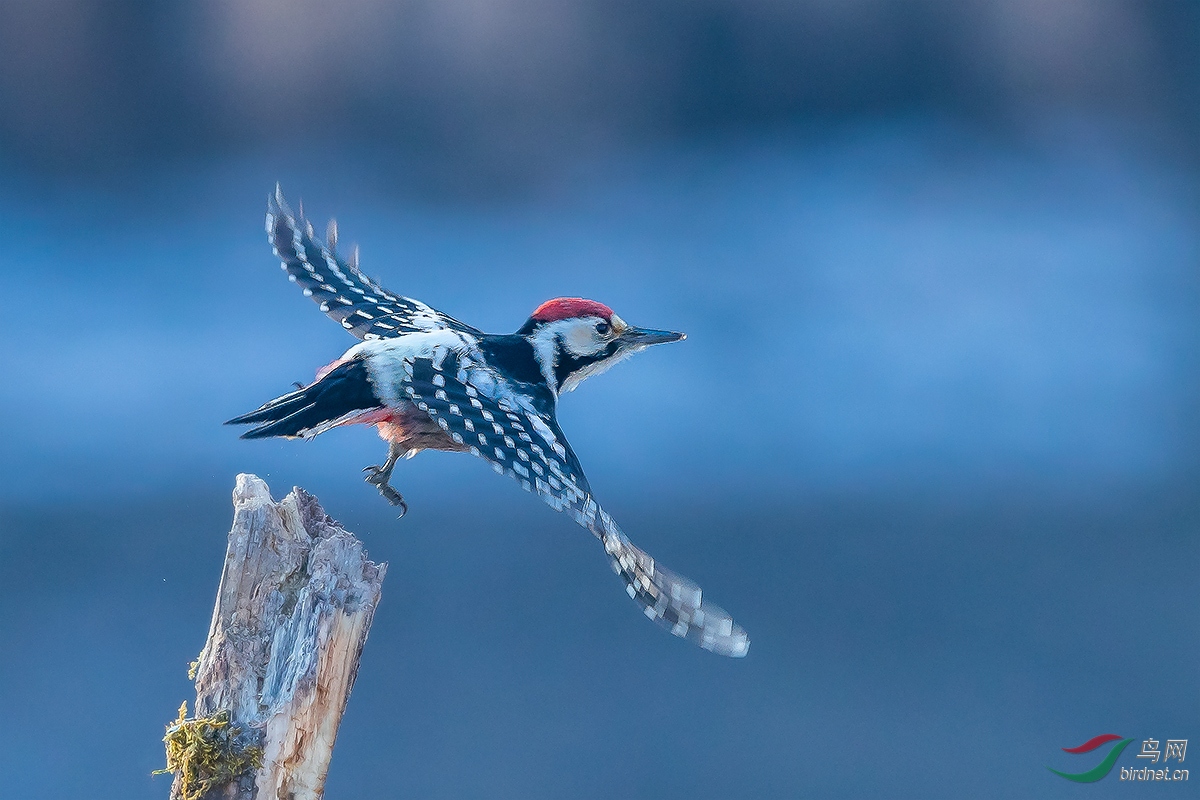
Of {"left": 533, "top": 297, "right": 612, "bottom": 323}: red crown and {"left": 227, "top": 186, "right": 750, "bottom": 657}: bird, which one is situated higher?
{"left": 533, "top": 297, "right": 612, "bottom": 323}: red crown

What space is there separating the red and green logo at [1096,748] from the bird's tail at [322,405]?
2.07 m

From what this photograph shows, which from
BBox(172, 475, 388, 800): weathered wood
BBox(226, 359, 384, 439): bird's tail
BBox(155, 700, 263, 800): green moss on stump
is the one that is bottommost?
BBox(155, 700, 263, 800): green moss on stump

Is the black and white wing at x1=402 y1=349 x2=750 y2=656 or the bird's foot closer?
the black and white wing at x1=402 y1=349 x2=750 y2=656

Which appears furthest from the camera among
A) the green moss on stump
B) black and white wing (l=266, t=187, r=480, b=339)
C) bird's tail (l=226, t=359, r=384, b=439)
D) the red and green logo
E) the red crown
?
the red and green logo

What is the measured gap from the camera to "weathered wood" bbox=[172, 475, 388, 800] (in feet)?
3.95

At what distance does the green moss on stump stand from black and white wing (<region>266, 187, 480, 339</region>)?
75cm

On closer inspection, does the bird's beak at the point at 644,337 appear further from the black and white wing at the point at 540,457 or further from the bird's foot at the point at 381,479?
the bird's foot at the point at 381,479

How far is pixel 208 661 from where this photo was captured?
1.26 m

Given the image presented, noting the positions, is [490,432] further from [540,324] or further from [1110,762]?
[1110,762]

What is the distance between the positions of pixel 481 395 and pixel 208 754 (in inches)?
24.7

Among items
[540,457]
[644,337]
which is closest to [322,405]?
[540,457]

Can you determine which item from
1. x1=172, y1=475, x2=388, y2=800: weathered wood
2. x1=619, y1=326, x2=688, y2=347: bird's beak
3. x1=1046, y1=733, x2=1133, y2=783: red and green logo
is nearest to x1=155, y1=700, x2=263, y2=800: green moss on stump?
x1=172, y1=475, x2=388, y2=800: weathered wood

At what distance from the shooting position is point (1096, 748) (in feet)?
8.33

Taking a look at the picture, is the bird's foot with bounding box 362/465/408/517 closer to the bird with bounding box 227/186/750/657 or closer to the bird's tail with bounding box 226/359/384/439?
the bird with bounding box 227/186/750/657
